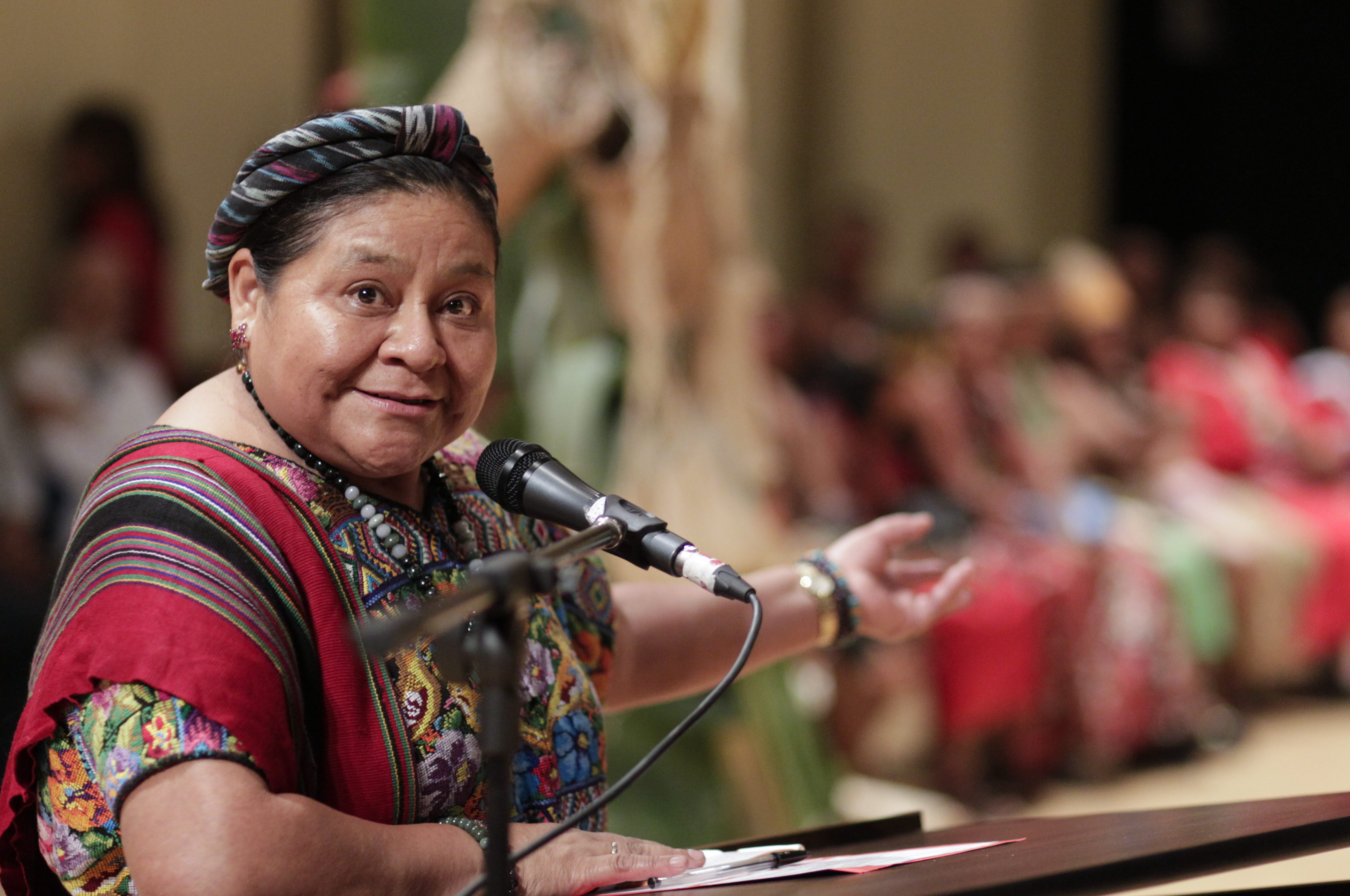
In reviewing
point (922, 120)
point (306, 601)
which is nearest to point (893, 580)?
point (306, 601)

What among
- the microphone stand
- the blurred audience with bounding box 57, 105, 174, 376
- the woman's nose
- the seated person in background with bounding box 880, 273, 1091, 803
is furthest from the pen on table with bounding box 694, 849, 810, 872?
the blurred audience with bounding box 57, 105, 174, 376

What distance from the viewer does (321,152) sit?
1.13 metres

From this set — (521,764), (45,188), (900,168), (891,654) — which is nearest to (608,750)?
(891,654)

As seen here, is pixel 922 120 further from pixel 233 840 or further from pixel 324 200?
pixel 233 840

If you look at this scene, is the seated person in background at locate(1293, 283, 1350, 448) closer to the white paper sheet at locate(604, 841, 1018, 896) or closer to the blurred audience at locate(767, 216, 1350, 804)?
the blurred audience at locate(767, 216, 1350, 804)

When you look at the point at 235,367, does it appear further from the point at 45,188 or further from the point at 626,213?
the point at 45,188

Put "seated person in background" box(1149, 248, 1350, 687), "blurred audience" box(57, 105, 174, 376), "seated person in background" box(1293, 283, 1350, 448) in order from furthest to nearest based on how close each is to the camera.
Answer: "seated person in background" box(1293, 283, 1350, 448) < "seated person in background" box(1149, 248, 1350, 687) < "blurred audience" box(57, 105, 174, 376)

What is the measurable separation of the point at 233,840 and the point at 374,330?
394 mm

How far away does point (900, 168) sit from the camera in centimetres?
785

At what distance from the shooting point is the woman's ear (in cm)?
117

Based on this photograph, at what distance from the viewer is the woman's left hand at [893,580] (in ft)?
5.44

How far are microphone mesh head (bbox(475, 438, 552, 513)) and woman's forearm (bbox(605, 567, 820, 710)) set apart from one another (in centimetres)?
34

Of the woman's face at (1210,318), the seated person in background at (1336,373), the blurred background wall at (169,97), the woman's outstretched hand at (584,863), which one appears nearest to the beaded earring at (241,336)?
the woman's outstretched hand at (584,863)

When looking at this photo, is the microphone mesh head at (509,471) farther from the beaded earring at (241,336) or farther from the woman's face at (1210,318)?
the woman's face at (1210,318)
